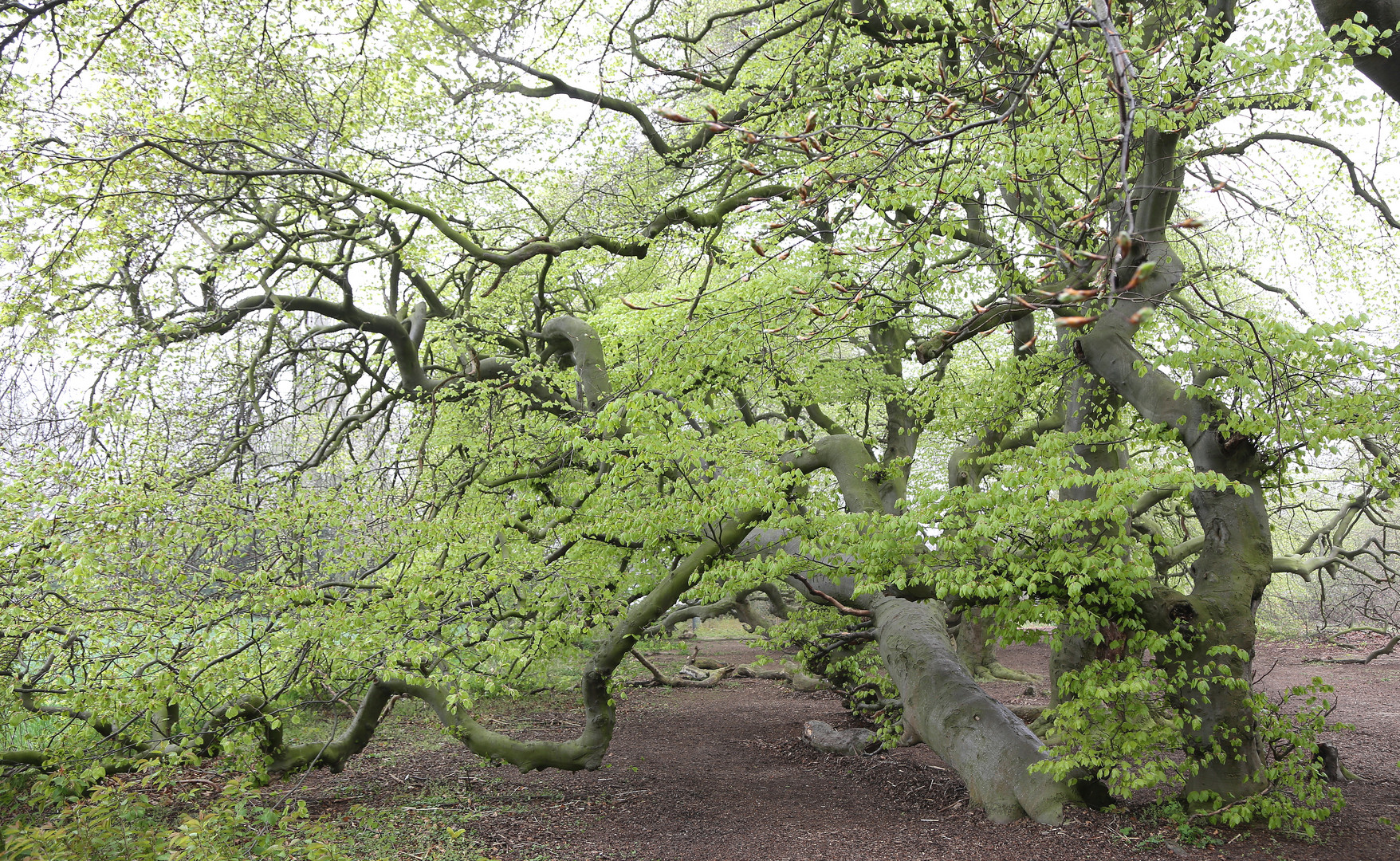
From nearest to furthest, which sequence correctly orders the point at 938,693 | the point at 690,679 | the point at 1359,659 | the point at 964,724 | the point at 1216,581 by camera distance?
the point at 1216,581 → the point at 964,724 → the point at 938,693 → the point at 690,679 → the point at 1359,659

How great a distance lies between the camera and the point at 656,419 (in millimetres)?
6840

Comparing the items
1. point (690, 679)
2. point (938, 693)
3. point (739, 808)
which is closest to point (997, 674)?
point (690, 679)

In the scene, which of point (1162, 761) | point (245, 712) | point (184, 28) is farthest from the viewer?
point (184, 28)

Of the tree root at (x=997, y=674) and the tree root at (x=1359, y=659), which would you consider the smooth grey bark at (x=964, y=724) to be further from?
the tree root at (x=1359, y=659)

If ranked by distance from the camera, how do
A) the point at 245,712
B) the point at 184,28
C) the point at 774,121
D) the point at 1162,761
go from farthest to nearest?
the point at 184,28 → the point at 774,121 → the point at 245,712 → the point at 1162,761

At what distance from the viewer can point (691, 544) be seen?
24.1 feet

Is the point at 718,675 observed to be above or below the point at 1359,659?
below

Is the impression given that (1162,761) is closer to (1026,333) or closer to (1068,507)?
(1068,507)

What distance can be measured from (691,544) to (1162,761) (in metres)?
3.99

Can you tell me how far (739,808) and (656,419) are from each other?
390 centimetres

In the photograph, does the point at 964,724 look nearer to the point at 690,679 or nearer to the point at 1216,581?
the point at 1216,581

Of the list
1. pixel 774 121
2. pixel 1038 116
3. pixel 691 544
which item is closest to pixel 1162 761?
pixel 691 544

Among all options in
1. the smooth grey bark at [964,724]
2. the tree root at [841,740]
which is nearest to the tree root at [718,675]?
the tree root at [841,740]

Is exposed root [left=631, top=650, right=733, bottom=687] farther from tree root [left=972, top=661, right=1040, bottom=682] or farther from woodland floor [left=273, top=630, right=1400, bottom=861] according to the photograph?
tree root [left=972, top=661, right=1040, bottom=682]
